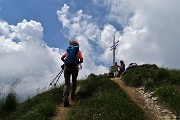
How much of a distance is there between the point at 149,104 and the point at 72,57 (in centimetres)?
422

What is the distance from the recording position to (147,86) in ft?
63.6

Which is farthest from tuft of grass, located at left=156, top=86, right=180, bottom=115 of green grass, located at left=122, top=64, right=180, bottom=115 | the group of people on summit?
the group of people on summit

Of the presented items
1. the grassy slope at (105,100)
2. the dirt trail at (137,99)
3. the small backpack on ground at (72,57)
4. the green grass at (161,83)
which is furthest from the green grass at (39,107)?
the green grass at (161,83)

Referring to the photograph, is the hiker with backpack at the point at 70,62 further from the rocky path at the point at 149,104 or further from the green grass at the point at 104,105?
the rocky path at the point at 149,104

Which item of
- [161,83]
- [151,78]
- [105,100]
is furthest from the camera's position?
[151,78]

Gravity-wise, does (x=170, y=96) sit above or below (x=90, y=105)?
above

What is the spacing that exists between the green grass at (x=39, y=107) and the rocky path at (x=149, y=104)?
3687 millimetres

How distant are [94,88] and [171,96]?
13.5ft

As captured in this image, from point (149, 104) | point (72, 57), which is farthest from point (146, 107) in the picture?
point (72, 57)

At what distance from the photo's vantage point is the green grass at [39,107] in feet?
53.6

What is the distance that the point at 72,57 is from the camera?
17.5 metres

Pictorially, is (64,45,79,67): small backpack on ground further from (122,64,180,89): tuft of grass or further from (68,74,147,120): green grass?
(122,64,180,89): tuft of grass

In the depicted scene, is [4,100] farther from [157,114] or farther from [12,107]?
[157,114]

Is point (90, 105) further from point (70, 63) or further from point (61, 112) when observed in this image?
point (70, 63)
